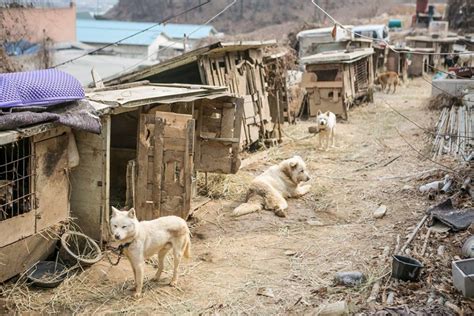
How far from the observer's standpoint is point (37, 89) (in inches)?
300

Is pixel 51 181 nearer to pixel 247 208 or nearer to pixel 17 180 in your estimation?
pixel 17 180

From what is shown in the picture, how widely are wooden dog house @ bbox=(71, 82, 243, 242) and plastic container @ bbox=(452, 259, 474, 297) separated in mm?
4037

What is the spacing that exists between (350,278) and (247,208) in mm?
3338

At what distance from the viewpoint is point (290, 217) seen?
34.5 feet

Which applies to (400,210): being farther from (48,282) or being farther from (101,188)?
(48,282)

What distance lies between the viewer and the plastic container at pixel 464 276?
6.57 meters

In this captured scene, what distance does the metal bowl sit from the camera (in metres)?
7.74

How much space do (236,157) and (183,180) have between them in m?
1.85

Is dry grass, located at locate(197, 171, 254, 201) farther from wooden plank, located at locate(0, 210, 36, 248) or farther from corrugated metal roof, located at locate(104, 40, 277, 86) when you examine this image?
wooden plank, located at locate(0, 210, 36, 248)

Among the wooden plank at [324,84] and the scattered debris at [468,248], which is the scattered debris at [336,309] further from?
the wooden plank at [324,84]

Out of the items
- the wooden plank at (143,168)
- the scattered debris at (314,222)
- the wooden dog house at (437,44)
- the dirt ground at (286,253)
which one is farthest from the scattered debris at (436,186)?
the wooden dog house at (437,44)

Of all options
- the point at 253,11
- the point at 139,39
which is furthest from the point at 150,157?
the point at 253,11

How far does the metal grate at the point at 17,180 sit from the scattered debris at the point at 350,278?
3.97 m

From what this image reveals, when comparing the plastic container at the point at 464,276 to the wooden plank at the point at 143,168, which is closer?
the plastic container at the point at 464,276
